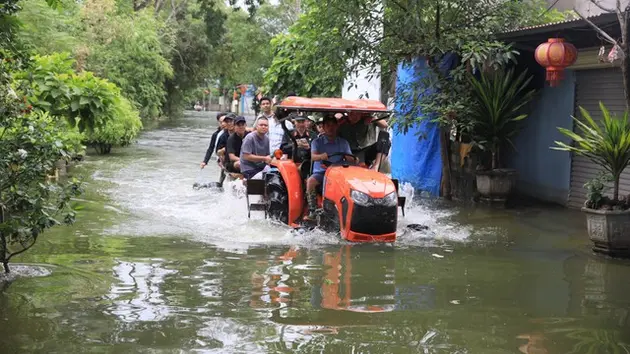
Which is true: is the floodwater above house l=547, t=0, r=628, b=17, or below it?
below

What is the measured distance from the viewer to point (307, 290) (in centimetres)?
688

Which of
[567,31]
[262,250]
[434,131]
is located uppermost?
[567,31]

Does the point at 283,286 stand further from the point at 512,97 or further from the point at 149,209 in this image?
the point at 512,97

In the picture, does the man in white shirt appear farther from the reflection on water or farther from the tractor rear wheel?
the reflection on water

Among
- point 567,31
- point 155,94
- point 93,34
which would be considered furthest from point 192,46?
point 567,31

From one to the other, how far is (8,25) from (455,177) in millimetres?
10356

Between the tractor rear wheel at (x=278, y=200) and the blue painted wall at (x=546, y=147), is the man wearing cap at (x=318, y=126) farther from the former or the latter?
the blue painted wall at (x=546, y=147)

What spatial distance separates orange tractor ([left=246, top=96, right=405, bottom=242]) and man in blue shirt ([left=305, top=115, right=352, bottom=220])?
0.30ft

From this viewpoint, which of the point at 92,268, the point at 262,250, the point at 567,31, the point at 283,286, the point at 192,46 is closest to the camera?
the point at 283,286

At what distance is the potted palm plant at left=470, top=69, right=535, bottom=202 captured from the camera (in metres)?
12.3

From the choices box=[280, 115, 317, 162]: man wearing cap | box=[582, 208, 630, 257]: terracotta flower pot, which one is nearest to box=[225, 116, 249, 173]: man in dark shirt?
box=[280, 115, 317, 162]: man wearing cap

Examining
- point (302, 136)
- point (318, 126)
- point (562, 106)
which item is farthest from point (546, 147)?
point (302, 136)

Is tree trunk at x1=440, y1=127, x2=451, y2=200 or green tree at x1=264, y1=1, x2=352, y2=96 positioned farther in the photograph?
tree trunk at x1=440, y1=127, x2=451, y2=200

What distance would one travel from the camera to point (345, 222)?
9.00 meters
